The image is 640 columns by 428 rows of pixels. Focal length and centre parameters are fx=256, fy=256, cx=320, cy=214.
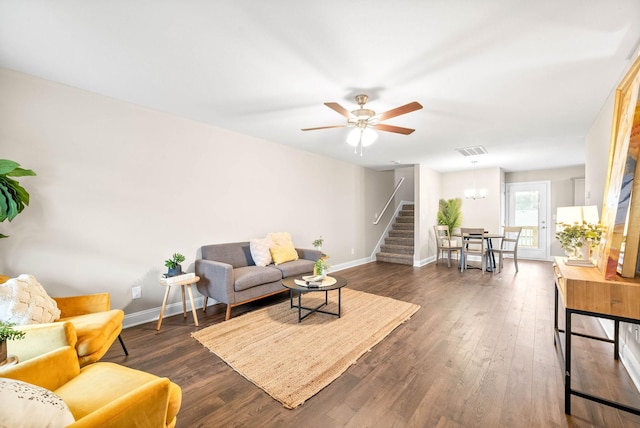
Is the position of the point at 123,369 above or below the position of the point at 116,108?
below

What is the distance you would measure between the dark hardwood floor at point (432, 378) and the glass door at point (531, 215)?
4582mm

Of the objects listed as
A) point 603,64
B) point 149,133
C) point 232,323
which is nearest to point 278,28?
point 149,133

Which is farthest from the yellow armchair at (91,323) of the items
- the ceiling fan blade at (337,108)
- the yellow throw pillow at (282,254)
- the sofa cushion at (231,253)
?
the ceiling fan blade at (337,108)

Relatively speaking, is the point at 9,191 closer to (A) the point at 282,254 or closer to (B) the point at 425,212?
(A) the point at 282,254

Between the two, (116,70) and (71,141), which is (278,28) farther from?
(71,141)

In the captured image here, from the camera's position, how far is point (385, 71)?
7.18 feet

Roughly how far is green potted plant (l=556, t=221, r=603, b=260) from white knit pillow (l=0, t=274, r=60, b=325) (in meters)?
3.92

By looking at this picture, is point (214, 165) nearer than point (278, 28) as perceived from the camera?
No

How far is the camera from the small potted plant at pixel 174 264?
292 cm

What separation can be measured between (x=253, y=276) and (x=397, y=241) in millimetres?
4885

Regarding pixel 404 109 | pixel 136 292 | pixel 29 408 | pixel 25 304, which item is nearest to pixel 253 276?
pixel 136 292

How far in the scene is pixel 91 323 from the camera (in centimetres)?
189

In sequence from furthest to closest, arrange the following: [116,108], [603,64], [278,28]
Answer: [116,108] < [603,64] < [278,28]

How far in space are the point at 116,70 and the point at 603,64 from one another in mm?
4084
